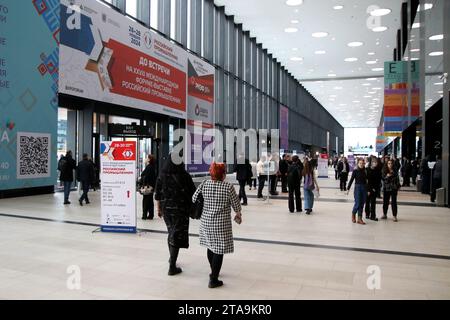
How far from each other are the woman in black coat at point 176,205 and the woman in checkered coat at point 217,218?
0.44 meters

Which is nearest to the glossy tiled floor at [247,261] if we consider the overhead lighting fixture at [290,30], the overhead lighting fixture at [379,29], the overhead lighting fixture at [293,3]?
the overhead lighting fixture at [293,3]

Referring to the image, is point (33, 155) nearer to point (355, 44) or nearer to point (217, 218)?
point (217, 218)

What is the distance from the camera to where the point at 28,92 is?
39.0 ft

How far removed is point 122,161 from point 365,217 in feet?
18.4

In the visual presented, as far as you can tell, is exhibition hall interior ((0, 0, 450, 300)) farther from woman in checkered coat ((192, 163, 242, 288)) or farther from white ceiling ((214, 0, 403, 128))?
white ceiling ((214, 0, 403, 128))

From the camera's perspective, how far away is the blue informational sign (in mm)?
11211

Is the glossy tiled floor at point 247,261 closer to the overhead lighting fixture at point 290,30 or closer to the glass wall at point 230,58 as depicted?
the glass wall at point 230,58

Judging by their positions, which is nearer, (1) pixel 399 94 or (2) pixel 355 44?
(1) pixel 399 94

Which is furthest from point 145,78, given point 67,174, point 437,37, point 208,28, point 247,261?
point 247,261

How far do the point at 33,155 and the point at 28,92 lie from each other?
1.85 metres

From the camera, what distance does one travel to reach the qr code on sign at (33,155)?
1177 centimetres

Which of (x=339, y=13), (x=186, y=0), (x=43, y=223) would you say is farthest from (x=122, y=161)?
(x=339, y=13)
